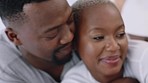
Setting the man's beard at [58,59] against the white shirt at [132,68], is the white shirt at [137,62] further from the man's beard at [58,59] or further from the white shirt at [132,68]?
the man's beard at [58,59]

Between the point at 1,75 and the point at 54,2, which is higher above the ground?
the point at 54,2

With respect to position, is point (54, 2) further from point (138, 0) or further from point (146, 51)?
point (138, 0)

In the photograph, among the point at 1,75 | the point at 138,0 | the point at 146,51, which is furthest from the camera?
the point at 138,0

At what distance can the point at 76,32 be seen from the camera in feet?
3.30

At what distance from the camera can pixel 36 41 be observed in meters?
1.01

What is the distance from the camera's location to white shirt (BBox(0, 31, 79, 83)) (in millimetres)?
1027

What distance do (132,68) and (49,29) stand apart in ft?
1.02

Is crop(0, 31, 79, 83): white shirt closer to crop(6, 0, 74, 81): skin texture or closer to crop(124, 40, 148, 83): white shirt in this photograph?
crop(6, 0, 74, 81): skin texture

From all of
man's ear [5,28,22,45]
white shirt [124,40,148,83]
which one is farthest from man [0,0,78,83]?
white shirt [124,40,148,83]

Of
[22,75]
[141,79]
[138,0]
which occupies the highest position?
[22,75]

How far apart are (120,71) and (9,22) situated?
0.44 m

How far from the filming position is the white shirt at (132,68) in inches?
35.6

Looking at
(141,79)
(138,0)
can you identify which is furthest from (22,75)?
(138,0)

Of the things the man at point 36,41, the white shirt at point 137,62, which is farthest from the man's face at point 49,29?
the white shirt at point 137,62
